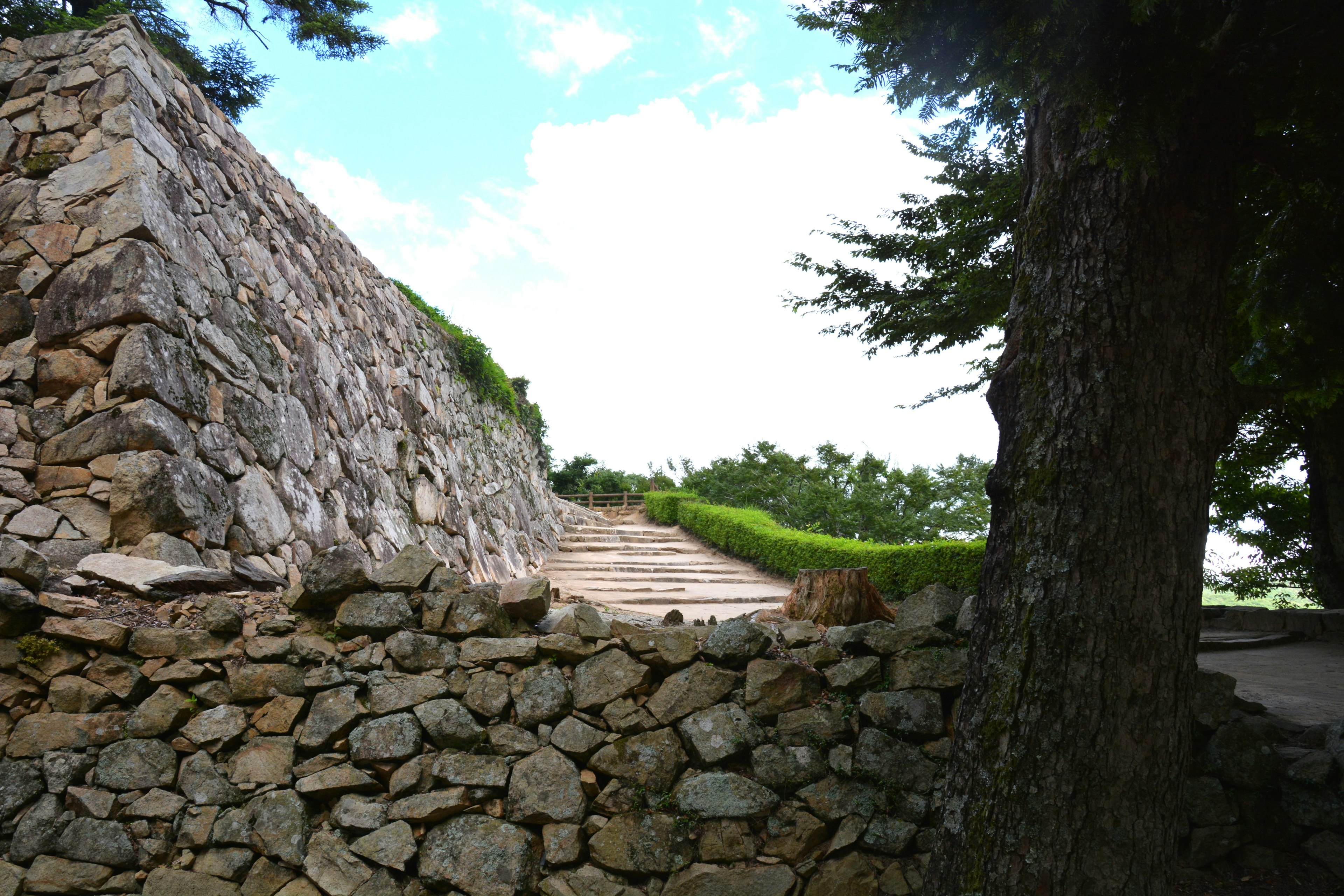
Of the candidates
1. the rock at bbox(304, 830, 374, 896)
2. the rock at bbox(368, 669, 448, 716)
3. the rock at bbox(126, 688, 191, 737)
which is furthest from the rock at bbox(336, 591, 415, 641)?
the rock at bbox(304, 830, 374, 896)

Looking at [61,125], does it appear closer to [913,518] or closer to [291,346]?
[291,346]

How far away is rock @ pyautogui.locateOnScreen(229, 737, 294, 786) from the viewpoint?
10.6ft

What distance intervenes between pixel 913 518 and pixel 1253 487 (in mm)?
6257

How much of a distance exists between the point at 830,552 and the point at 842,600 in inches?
212

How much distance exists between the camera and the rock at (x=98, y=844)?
312 cm

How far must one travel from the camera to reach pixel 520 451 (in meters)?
12.9

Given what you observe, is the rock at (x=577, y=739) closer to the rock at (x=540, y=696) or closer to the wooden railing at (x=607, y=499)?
the rock at (x=540, y=696)

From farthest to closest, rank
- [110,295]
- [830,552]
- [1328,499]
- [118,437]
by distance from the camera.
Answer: [830,552] < [1328,499] < [110,295] < [118,437]

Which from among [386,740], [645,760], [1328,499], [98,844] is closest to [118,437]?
[98,844]

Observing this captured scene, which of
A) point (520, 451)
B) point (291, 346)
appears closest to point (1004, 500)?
point (291, 346)

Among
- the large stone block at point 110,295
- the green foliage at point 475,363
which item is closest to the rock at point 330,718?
the large stone block at point 110,295

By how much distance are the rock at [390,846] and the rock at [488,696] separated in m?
0.56

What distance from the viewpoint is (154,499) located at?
153 inches

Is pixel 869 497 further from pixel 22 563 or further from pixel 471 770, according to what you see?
pixel 22 563
